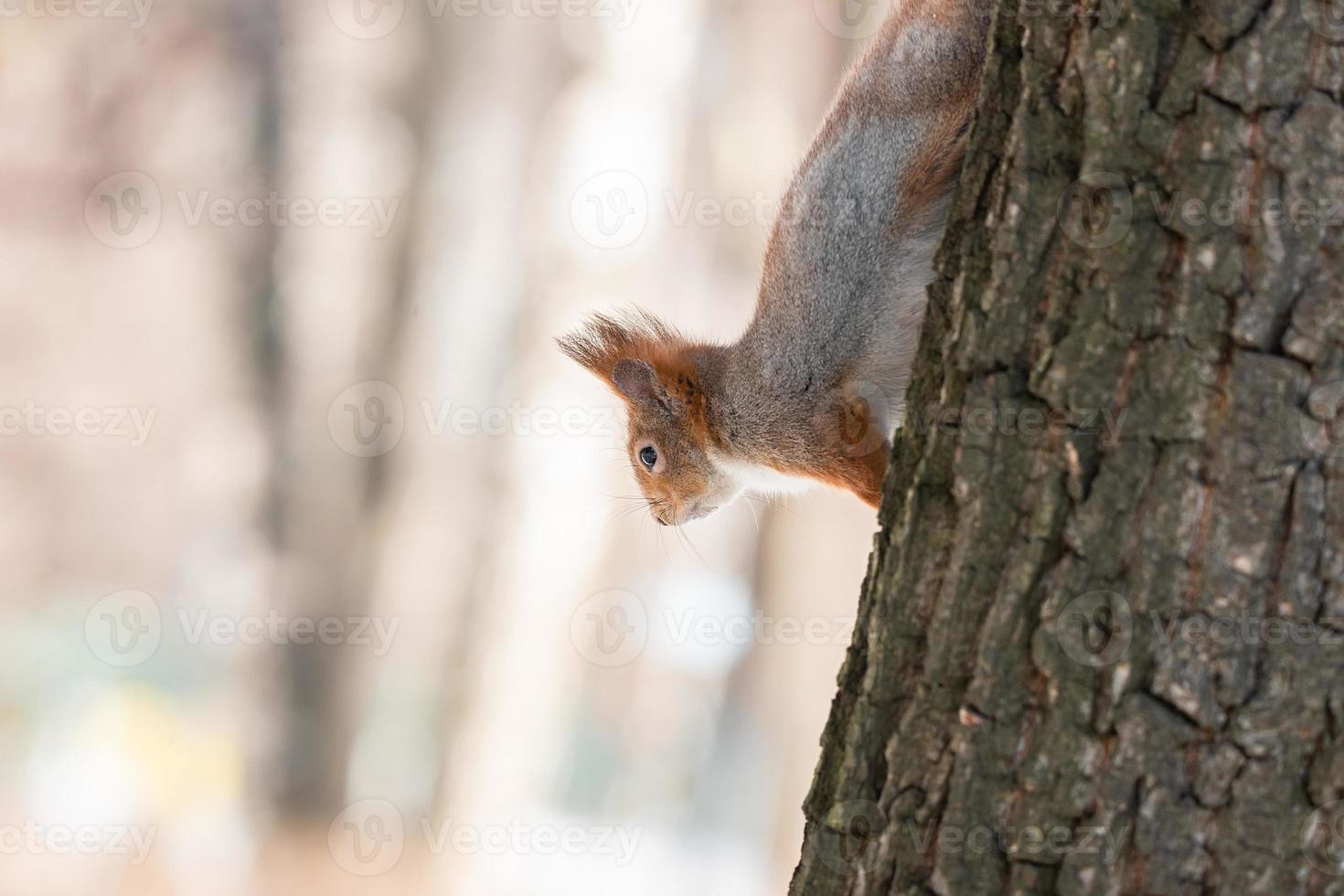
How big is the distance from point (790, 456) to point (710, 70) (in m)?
5.53

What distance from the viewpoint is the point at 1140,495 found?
125cm

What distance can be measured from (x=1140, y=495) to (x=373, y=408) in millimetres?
6375

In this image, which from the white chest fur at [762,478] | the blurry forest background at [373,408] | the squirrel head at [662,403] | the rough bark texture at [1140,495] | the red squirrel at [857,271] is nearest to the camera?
the rough bark texture at [1140,495]

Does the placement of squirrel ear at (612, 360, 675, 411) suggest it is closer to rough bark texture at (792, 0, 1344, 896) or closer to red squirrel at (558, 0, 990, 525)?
red squirrel at (558, 0, 990, 525)

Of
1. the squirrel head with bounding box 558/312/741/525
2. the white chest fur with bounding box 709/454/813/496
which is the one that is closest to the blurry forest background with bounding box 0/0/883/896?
the squirrel head with bounding box 558/312/741/525

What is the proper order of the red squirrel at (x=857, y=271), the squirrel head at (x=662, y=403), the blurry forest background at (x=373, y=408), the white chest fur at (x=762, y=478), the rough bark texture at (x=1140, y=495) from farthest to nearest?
the blurry forest background at (x=373, y=408) → the squirrel head at (x=662, y=403) → the white chest fur at (x=762, y=478) → the red squirrel at (x=857, y=271) → the rough bark texture at (x=1140, y=495)

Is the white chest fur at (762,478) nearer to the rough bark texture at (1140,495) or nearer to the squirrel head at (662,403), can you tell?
the squirrel head at (662,403)

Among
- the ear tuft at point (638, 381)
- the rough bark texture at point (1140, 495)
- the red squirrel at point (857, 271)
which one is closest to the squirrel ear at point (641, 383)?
the ear tuft at point (638, 381)

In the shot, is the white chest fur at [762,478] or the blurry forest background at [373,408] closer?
the white chest fur at [762,478]

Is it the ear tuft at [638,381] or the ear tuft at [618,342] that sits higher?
the ear tuft at [618,342]

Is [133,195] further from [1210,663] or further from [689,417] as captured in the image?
[1210,663]

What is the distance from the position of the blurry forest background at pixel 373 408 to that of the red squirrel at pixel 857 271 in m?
4.10

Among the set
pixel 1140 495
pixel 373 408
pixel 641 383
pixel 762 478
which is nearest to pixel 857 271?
pixel 762 478

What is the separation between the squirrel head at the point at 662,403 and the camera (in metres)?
2.73
